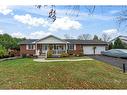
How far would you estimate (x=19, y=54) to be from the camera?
354 centimetres

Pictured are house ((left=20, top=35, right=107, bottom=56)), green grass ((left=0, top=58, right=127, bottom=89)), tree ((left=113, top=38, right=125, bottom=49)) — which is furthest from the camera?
house ((left=20, top=35, right=107, bottom=56))

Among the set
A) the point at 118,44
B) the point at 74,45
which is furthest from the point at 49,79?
the point at 74,45

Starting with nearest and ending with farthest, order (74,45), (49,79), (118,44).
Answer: (118,44) → (49,79) → (74,45)

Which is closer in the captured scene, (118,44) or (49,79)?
(118,44)

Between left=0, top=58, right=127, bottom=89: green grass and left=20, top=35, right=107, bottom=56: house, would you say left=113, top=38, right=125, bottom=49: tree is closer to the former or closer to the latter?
left=20, top=35, right=107, bottom=56: house

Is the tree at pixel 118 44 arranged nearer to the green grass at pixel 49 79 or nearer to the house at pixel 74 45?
the house at pixel 74 45

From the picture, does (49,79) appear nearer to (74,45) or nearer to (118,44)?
(118,44)

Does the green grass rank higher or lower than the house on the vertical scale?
lower

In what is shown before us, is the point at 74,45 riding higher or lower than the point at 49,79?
higher

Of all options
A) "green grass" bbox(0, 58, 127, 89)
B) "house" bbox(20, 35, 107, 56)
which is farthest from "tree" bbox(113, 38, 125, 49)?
"green grass" bbox(0, 58, 127, 89)

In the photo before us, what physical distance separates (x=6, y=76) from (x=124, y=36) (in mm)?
2550

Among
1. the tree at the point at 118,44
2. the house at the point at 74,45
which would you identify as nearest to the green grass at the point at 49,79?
the house at the point at 74,45

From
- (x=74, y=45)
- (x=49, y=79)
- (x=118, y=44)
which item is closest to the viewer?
(x=118, y=44)
